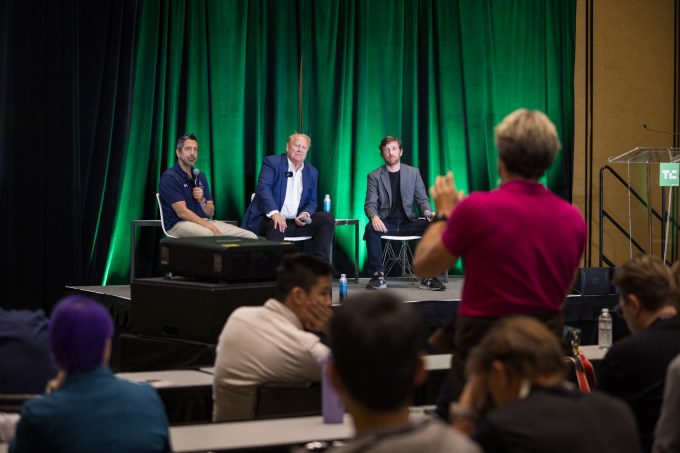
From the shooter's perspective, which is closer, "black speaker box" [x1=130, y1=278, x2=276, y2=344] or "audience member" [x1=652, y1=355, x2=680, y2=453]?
"audience member" [x1=652, y1=355, x2=680, y2=453]

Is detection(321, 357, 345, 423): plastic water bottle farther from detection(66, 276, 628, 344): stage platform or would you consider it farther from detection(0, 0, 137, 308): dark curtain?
detection(0, 0, 137, 308): dark curtain

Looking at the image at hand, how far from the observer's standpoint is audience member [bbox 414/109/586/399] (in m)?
2.42

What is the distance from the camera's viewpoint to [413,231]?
7559 millimetres

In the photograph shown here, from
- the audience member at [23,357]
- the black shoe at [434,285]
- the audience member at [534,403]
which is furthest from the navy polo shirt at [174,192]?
the audience member at [534,403]

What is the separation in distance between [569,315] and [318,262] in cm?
390

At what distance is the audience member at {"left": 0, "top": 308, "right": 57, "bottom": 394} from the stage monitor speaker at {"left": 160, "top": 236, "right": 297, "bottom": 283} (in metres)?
1.49

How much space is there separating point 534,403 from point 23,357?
1503mm

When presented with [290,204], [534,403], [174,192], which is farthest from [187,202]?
[534,403]

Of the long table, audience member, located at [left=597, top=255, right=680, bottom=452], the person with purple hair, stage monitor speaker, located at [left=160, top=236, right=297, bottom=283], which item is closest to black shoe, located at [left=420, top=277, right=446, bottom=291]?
stage monitor speaker, located at [left=160, top=236, right=297, bottom=283]

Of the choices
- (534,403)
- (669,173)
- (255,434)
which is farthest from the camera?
(669,173)

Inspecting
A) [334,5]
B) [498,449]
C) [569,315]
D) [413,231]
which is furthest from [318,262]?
[334,5]

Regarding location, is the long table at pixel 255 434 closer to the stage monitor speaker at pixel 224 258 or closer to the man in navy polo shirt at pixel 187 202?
the stage monitor speaker at pixel 224 258

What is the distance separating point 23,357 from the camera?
2.64m

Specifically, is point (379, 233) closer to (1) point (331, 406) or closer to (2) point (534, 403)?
(1) point (331, 406)
